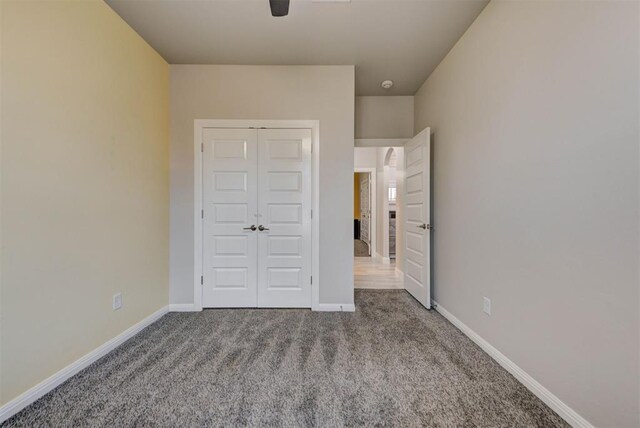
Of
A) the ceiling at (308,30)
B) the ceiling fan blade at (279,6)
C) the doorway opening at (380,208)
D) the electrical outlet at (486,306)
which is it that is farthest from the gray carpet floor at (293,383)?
the ceiling at (308,30)

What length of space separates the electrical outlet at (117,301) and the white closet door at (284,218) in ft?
3.97

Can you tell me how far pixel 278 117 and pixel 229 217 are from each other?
1.21 m

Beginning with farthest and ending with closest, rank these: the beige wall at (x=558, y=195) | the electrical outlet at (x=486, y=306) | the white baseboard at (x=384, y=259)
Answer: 1. the white baseboard at (x=384, y=259)
2. the electrical outlet at (x=486, y=306)
3. the beige wall at (x=558, y=195)

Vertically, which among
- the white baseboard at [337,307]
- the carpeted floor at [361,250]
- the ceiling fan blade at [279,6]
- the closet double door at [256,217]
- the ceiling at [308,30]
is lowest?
the carpeted floor at [361,250]

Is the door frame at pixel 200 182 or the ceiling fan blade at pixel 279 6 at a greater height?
the ceiling fan blade at pixel 279 6

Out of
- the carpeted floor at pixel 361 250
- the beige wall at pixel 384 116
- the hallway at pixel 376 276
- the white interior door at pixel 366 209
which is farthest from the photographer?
the white interior door at pixel 366 209

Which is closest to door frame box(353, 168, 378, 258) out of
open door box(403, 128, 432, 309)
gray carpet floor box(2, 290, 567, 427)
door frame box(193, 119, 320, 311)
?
open door box(403, 128, 432, 309)

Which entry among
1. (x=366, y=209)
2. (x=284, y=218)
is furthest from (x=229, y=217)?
(x=366, y=209)

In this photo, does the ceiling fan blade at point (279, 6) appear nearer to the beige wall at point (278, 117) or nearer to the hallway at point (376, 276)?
the beige wall at point (278, 117)

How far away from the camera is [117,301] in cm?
213

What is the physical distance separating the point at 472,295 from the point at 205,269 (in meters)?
2.62

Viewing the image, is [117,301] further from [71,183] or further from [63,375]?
[71,183]

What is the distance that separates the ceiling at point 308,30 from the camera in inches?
79.9

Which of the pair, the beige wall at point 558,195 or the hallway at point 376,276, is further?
the hallway at point 376,276
